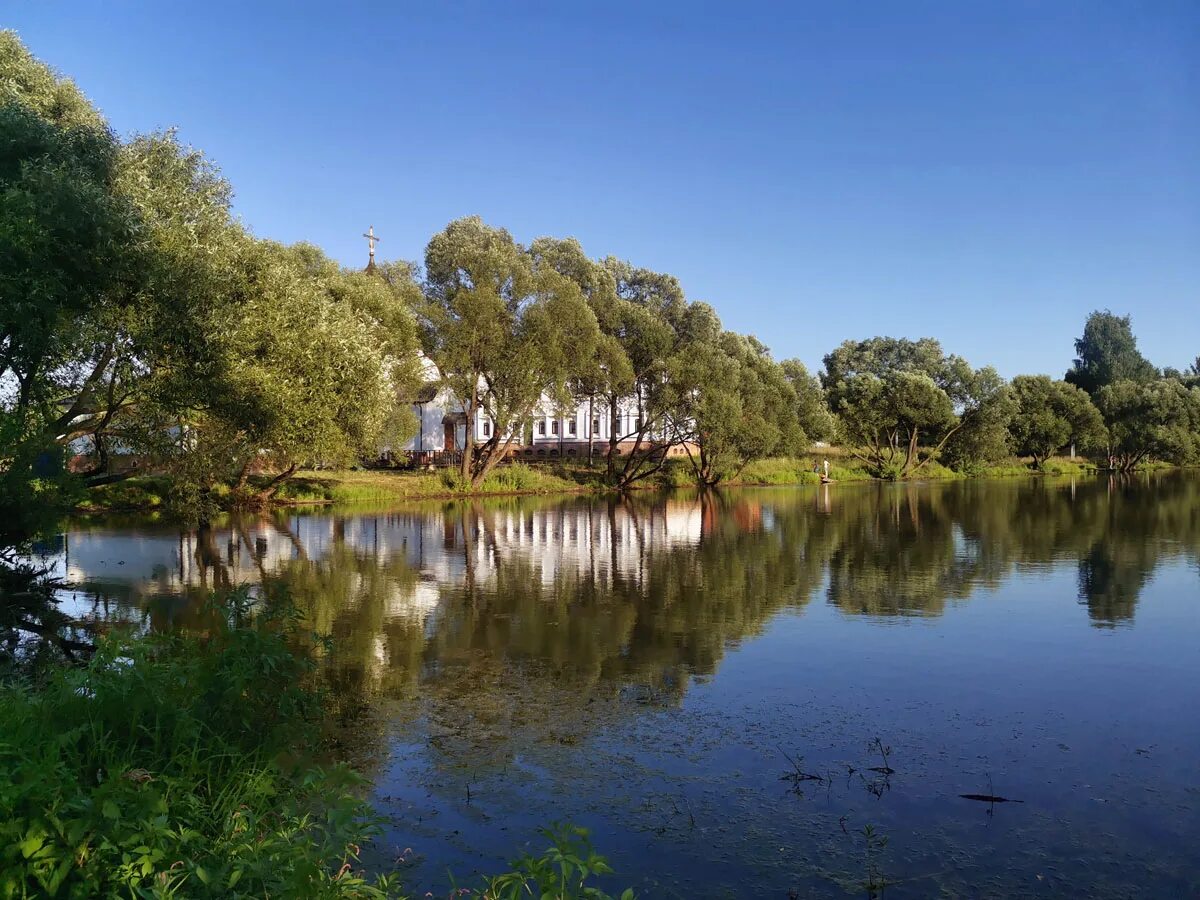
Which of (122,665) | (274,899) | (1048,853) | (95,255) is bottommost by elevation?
(1048,853)

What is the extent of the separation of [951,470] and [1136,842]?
76.2 m

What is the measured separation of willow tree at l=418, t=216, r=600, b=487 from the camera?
4516 cm

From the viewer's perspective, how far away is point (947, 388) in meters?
78.7

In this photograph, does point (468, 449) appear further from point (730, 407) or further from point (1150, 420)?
point (1150, 420)

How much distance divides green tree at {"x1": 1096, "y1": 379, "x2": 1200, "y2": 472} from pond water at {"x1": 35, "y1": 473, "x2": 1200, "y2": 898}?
207 ft

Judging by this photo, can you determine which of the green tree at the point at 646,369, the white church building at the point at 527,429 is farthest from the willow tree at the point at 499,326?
the green tree at the point at 646,369

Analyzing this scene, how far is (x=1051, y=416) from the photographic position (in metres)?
80.4

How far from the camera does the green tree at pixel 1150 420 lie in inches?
3140

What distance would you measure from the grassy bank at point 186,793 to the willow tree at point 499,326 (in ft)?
124

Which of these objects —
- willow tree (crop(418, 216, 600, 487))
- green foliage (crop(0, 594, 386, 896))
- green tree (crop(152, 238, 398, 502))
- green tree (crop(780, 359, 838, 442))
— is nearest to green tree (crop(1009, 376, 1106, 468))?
green tree (crop(780, 359, 838, 442))

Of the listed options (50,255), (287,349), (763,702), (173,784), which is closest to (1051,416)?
(287,349)

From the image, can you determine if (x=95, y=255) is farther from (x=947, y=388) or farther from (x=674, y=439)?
(x=947, y=388)

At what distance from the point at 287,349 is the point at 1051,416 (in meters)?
→ 74.7

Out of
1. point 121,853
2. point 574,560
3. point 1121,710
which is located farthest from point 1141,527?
point 121,853
